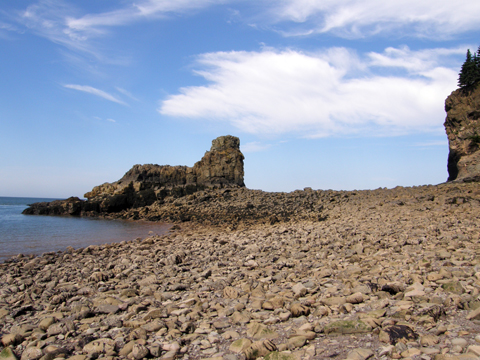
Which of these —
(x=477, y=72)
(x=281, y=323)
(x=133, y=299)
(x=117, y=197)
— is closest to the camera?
(x=281, y=323)

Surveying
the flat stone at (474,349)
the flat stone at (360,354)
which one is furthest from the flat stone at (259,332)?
the flat stone at (474,349)

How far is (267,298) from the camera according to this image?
5.81m

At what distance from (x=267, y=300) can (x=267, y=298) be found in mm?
146

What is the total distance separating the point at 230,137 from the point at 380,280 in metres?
44.5

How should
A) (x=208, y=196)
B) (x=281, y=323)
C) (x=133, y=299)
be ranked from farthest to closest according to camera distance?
(x=208, y=196) → (x=133, y=299) → (x=281, y=323)

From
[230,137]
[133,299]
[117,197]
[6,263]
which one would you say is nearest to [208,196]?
[117,197]

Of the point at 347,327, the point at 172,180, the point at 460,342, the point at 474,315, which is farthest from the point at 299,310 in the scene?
the point at 172,180

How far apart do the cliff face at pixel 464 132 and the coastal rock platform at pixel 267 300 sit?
797 inches

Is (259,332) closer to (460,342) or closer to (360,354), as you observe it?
(360,354)

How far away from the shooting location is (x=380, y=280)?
558cm

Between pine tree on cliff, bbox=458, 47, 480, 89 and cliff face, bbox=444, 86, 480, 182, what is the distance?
2.60 feet

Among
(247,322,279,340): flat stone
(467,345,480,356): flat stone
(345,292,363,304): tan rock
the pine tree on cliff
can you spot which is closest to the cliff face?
the pine tree on cliff

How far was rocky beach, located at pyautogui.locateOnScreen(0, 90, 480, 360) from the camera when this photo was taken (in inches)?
153

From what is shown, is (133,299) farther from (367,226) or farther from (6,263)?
(367,226)
